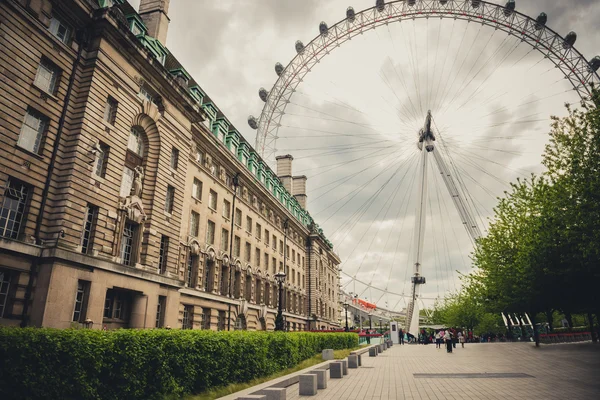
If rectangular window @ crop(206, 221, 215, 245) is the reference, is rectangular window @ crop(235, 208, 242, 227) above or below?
above

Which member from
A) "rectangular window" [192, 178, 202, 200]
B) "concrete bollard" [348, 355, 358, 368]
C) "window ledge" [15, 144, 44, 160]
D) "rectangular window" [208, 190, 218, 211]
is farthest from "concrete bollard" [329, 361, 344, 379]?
"rectangular window" [208, 190, 218, 211]

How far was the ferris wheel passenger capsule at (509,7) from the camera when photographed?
1809 inches

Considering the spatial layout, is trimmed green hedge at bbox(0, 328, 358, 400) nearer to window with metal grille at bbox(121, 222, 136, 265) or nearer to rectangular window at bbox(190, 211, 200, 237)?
window with metal grille at bbox(121, 222, 136, 265)

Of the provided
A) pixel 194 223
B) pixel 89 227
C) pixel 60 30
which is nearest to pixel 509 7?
pixel 194 223

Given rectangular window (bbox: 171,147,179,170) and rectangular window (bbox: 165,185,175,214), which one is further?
rectangular window (bbox: 171,147,179,170)

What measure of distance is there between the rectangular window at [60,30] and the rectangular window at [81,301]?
12781mm

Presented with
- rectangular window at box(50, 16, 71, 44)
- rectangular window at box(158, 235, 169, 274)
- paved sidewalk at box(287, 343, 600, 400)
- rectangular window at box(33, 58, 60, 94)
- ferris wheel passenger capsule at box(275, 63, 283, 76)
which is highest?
ferris wheel passenger capsule at box(275, 63, 283, 76)

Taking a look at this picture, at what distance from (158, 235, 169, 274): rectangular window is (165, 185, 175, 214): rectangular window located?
2037mm

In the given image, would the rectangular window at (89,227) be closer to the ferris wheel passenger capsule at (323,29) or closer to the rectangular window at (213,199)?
the rectangular window at (213,199)

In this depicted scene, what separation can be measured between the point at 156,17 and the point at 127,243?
16886 mm

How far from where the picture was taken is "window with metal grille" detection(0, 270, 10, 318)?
16.1m

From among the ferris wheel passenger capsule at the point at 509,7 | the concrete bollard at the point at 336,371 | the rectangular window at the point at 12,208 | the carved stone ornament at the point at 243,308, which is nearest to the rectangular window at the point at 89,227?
the rectangular window at the point at 12,208

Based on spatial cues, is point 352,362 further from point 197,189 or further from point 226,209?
point 226,209

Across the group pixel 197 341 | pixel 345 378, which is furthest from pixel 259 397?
pixel 345 378
